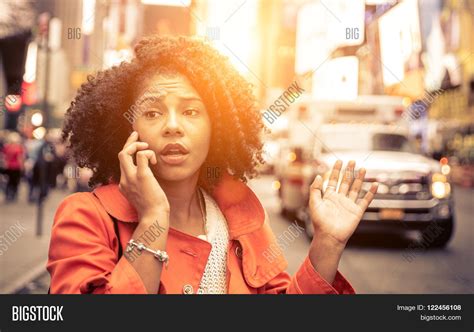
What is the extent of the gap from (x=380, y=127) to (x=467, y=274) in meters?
3.75

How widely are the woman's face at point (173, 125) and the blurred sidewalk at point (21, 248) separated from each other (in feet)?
15.1

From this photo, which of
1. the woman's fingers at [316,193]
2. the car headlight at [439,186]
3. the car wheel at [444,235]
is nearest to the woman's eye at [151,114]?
the woman's fingers at [316,193]

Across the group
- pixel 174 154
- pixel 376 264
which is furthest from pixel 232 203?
pixel 376 264

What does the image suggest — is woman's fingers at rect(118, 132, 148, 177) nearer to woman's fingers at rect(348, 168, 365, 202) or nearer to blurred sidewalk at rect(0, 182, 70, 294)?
woman's fingers at rect(348, 168, 365, 202)

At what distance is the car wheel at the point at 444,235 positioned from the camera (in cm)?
980

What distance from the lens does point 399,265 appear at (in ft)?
27.6

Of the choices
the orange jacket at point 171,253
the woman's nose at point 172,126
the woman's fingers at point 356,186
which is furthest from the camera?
the woman's fingers at point 356,186

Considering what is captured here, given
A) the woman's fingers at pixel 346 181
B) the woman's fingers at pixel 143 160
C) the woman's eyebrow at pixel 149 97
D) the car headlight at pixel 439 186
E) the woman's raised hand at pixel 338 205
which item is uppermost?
the woman's eyebrow at pixel 149 97

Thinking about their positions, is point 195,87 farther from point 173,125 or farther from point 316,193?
point 316,193

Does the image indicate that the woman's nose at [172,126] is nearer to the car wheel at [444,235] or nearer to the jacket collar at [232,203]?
the jacket collar at [232,203]

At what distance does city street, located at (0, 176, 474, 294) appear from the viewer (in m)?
6.81
